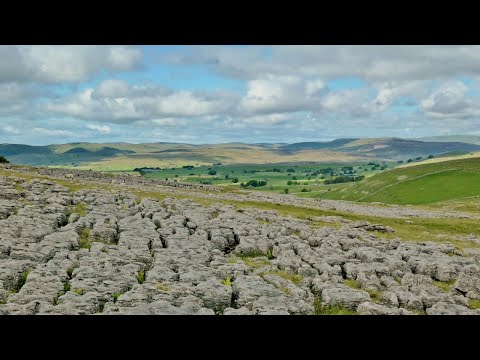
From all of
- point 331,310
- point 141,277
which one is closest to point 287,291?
point 331,310

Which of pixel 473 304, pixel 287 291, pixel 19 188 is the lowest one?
pixel 473 304

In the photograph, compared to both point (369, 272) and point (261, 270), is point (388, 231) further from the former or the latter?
point (261, 270)

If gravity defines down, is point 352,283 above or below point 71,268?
below

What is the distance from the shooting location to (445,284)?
1190 inches

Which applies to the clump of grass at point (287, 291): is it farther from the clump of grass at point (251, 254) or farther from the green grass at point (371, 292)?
the clump of grass at point (251, 254)

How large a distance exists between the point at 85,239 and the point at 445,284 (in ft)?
90.7

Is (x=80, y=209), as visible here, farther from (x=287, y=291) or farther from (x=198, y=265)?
(x=287, y=291)

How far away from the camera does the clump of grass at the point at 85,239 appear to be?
31766mm

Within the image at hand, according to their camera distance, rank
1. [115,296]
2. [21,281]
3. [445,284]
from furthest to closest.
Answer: [445,284]
[21,281]
[115,296]

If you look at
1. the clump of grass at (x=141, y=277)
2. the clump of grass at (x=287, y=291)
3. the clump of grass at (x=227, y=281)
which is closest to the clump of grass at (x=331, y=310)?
the clump of grass at (x=287, y=291)

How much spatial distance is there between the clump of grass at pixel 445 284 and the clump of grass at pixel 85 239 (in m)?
25.7
